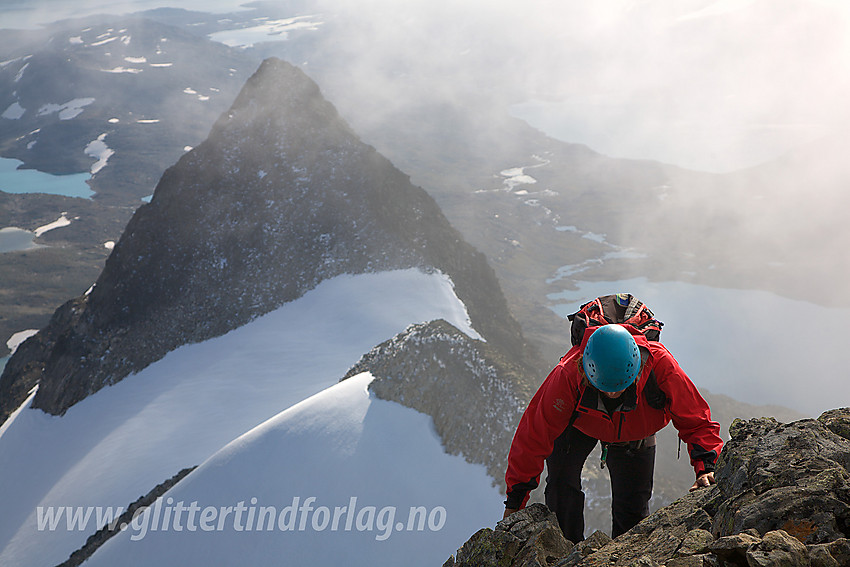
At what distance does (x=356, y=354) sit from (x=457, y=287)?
1242cm

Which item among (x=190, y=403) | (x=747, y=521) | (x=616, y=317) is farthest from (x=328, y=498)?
(x=190, y=403)

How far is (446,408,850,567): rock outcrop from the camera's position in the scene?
4812 mm

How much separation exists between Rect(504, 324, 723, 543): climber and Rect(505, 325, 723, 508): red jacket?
0.04ft

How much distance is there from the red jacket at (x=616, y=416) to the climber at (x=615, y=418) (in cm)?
1

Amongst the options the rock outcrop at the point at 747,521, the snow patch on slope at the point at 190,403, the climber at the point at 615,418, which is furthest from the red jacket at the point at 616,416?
the snow patch on slope at the point at 190,403

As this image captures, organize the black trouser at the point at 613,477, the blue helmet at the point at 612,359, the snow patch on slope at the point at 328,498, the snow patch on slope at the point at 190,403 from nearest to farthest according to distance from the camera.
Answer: the blue helmet at the point at 612,359 < the black trouser at the point at 613,477 < the snow patch on slope at the point at 328,498 < the snow patch on slope at the point at 190,403

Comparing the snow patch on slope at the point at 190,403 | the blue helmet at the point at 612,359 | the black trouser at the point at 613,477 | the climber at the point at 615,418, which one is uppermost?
the blue helmet at the point at 612,359

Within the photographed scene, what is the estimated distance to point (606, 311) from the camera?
836cm

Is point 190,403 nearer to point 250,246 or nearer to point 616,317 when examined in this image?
point 250,246

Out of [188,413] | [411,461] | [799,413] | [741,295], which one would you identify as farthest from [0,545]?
[741,295]

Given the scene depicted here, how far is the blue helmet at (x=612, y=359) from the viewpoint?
21.9 feet

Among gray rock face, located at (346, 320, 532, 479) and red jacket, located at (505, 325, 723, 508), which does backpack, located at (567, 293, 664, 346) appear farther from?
gray rock face, located at (346, 320, 532, 479)

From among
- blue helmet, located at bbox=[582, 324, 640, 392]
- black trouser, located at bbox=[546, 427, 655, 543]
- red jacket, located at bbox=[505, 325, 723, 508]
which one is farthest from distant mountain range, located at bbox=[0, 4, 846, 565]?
blue helmet, located at bbox=[582, 324, 640, 392]

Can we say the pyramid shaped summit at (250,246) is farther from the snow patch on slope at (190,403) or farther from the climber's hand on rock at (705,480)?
the climber's hand on rock at (705,480)
